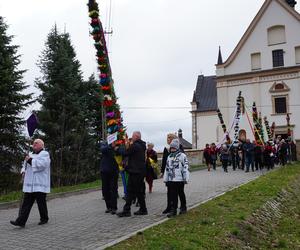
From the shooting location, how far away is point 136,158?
1112 cm

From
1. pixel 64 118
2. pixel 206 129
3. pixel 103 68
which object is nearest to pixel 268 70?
pixel 206 129

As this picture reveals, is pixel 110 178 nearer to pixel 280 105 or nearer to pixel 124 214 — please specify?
pixel 124 214

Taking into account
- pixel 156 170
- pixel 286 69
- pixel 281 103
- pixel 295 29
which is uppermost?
pixel 295 29

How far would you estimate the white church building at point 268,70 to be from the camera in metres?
47.9

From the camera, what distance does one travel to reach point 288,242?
10.6m

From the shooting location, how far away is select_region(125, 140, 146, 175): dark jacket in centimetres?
1108

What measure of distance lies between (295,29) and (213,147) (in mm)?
24355

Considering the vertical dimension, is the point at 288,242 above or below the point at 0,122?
below

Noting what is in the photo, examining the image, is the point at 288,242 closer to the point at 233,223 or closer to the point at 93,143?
the point at 233,223

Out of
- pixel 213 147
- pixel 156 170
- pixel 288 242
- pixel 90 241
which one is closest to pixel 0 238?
pixel 90 241

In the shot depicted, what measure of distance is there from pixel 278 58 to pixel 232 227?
1612 inches

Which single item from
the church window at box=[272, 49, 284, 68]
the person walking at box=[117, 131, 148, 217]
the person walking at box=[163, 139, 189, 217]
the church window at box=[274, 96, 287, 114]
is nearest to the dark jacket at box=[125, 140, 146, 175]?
the person walking at box=[117, 131, 148, 217]

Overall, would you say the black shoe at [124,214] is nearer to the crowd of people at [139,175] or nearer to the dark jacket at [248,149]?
the crowd of people at [139,175]

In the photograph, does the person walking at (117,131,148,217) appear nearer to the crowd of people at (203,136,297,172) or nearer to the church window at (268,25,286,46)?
the crowd of people at (203,136,297,172)
